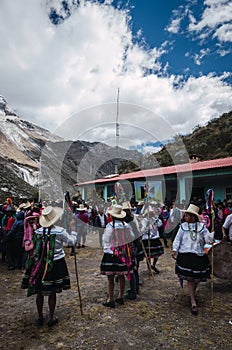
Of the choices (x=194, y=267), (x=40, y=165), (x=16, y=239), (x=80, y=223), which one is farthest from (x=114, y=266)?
(x=40, y=165)

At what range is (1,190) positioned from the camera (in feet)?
115

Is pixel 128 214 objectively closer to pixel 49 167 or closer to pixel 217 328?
pixel 217 328

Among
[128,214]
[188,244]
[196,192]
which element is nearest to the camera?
[188,244]

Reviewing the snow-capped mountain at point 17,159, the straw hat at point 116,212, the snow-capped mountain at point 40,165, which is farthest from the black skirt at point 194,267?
the snow-capped mountain at point 17,159

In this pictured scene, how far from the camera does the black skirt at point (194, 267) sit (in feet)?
13.5

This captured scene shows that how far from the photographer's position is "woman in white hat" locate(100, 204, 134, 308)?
430cm

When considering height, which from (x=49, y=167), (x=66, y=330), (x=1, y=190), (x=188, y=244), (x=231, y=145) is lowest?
(x=66, y=330)

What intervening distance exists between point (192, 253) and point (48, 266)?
2262mm

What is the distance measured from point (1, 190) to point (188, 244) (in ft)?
115

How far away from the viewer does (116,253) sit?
4.34 m

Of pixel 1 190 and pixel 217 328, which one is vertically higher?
pixel 1 190

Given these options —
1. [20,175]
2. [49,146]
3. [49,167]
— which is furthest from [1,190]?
[49,146]

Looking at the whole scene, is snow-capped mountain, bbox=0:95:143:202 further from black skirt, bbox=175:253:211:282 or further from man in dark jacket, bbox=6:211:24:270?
black skirt, bbox=175:253:211:282

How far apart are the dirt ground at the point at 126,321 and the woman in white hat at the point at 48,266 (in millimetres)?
375
